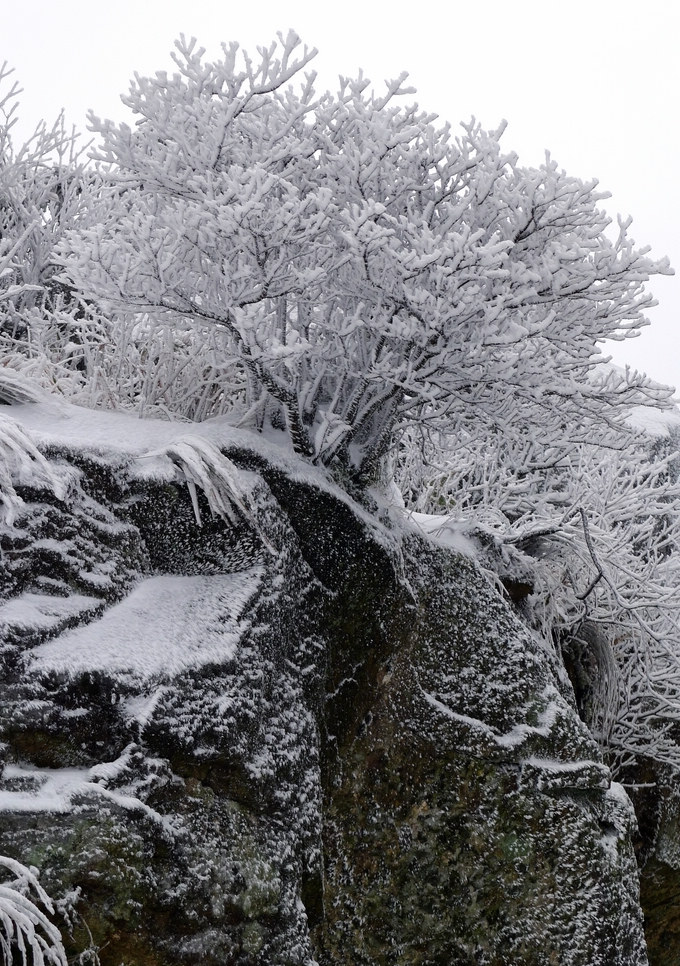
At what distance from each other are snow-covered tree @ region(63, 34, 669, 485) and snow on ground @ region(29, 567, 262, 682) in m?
0.94

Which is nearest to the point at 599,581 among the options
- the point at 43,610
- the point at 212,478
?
the point at 212,478

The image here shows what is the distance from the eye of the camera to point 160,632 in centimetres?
278

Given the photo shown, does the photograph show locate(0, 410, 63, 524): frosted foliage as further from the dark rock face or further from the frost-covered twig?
the frost-covered twig

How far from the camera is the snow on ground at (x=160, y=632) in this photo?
255cm

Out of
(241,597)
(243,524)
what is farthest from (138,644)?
(243,524)

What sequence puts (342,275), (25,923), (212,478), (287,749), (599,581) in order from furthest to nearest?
(599,581) → (342,275) → (212,478) → (287,749) → (25,923)

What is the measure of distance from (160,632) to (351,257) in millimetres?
1624

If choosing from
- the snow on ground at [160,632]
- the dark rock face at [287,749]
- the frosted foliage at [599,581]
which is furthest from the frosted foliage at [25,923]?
the frosted foliage at [599,581]

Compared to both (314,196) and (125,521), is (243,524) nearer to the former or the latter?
(125,521)

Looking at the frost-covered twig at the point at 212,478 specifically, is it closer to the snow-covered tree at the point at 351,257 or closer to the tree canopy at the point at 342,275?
the tree canopy at the point at 342,275

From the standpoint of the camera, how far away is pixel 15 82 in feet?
24.6

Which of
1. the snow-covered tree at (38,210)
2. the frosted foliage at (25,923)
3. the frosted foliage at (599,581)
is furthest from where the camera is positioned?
the snow-covered tree at (38,210)

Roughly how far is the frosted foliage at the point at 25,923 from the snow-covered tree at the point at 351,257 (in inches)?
72.5

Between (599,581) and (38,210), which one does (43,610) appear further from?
(38,210)
